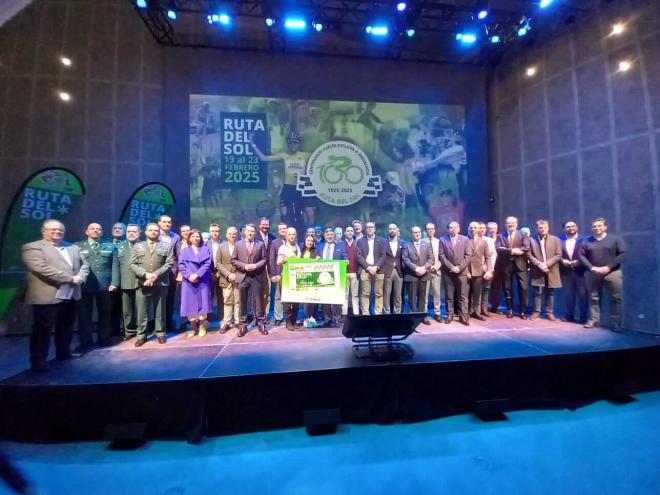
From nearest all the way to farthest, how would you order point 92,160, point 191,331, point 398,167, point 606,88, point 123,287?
point 123,287 → point 191,331 → point 606,88 → point 92,160 → point 398,167

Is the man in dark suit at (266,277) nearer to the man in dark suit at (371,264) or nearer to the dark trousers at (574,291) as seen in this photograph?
the man in dark suit at (371,264)

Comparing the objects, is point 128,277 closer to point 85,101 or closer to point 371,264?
point 371,264

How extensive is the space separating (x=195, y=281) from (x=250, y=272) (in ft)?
2.72

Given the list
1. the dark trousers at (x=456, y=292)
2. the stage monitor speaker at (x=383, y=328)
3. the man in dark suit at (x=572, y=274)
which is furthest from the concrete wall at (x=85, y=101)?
the man in dark suit at (x=572, y=274)

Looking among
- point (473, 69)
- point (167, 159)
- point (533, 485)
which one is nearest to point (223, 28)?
point (167, 159)

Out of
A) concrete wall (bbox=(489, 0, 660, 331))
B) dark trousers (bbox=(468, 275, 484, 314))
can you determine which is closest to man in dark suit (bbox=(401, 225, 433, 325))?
dark trousers (bbox=(468, 275, 484, 314))

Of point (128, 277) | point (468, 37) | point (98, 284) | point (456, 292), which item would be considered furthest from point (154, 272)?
point (468, 37)

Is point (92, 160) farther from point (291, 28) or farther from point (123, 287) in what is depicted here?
point (291, 28)

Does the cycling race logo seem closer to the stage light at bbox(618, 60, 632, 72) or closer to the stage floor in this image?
the stage floor

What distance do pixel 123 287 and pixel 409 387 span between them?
13.5 ft

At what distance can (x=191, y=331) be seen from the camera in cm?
482

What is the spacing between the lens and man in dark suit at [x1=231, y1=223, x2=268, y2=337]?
4.85 m

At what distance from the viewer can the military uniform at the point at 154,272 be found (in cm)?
429

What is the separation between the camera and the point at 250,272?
4.88 metres
